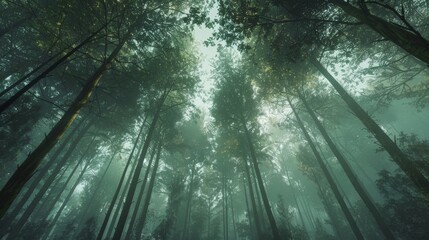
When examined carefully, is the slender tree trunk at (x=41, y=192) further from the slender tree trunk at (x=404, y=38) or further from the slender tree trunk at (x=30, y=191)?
the slender tree trunk at (x=404, y=38)

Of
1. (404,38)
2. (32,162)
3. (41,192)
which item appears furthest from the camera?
(41,192)

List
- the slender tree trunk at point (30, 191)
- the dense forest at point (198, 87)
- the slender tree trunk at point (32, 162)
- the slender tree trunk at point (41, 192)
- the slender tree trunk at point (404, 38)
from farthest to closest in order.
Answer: the slender tree trunk at point (30, 191) → the slender tree trunk at point (41, 192) → the dense forest at point (198, 87) → the slender tree trunk at point (32, 162) → the slender tree trunk at point (404, 38)

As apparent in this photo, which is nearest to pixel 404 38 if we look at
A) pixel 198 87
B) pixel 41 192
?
pixel 198 87

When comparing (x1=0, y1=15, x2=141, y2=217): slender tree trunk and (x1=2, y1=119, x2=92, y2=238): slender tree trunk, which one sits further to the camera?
(x1=2, y1=119, x2=92, y2=238): slender tree trunk

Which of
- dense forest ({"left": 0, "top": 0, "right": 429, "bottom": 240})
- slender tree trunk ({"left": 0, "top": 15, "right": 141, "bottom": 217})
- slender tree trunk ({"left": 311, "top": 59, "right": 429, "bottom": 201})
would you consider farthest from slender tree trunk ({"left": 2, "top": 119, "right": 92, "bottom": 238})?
slender tree trunk ({"left": 311, "top": 59, "right": 429, "bottom": 201})

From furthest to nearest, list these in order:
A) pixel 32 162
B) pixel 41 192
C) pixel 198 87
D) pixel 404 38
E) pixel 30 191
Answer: pixel 198 87 < pixel 30 191 < pixel 41 192 < pixel 32 162 < pixel 404 38

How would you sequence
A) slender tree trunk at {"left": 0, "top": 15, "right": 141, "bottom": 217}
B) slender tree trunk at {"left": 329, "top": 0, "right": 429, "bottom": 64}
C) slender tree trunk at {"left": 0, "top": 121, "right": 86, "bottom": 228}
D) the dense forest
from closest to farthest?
slender tree trunk at {"left": 329, "top": 0, "right": 429, "bottom": 64}, slender tree trunk at {"left": 0, "top": 15, "right": 141, "bottom": 217}, the dense forest, slender tree trunk at {"left": 0, "top": 121, "right": 86, "bottom": 228}

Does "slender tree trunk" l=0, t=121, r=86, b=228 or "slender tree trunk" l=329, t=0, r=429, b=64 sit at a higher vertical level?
"slender tree trunk" l=0, t=121, r=86, b=228

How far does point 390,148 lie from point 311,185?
118 ft

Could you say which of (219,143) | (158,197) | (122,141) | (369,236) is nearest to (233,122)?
(219,143)

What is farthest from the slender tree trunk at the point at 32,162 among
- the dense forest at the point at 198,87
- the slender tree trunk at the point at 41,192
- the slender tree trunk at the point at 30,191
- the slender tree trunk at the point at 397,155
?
the slender tree trunk at the point at 30,191

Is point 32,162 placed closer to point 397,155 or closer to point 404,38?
point 404,38

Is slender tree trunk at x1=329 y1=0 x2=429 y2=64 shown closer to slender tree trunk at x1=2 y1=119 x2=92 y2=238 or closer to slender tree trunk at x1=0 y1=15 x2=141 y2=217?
slender tree trunk at x1=0 y1=15 x2=141 y2=217

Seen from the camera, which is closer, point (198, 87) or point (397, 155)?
point (397, 155)
